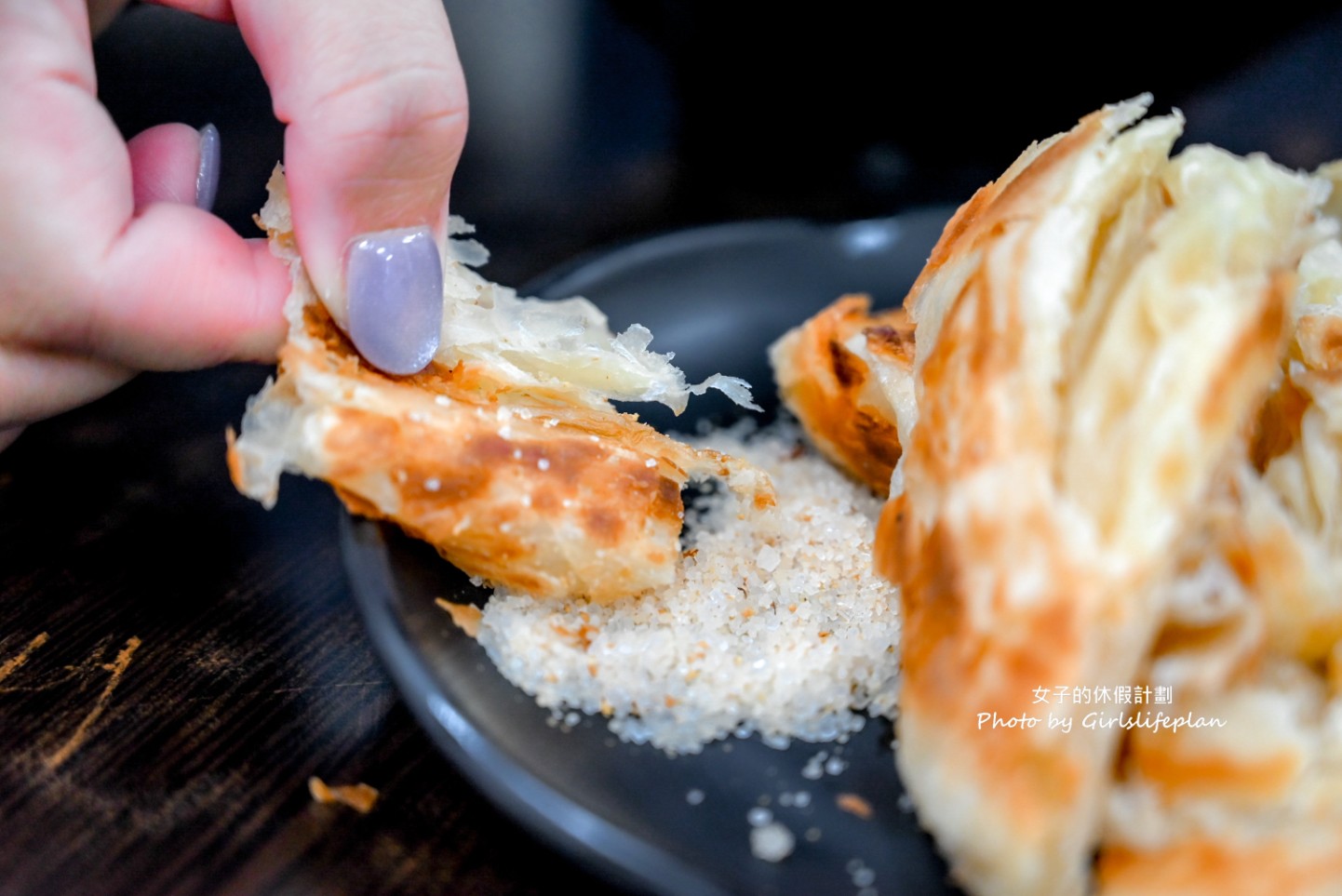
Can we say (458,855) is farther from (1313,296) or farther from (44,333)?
(1313,296)

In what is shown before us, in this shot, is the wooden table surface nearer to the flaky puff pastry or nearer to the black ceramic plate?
the black ceramic plate

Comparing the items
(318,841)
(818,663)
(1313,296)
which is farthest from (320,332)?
(1313,296)

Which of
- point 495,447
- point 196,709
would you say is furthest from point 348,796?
point 495,447

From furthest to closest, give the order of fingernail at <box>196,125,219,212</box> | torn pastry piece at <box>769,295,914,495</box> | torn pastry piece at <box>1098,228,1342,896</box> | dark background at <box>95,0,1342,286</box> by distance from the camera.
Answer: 1. dark background at <box>95,0,1342,286</box>
2. torn pastry piece at <box>769,295,914,495</box>
3. fingernail at <box>196,125,219,212</box>
4. torn pastry piece at <box>1098,228,1342,896</box>

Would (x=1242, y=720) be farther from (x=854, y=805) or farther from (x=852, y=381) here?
(x=852, y=381)

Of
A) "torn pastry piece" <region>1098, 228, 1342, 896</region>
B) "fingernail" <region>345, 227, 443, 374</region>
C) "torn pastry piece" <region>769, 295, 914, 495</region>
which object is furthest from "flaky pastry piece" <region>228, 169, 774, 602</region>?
"torn pastry piece" <region>1098, 228, 1342, 896</region>

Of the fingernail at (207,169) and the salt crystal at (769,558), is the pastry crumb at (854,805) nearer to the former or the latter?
the salt crystal at (769,558)
